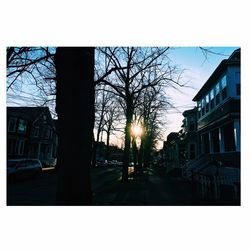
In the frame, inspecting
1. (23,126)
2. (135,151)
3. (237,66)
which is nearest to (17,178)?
(135,151)

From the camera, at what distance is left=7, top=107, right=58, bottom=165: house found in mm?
30297

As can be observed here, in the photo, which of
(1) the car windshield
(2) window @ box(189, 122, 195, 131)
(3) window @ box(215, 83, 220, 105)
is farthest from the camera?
(2) window @ box(189, 122, 195, 131)

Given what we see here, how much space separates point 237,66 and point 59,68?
34.4 ft

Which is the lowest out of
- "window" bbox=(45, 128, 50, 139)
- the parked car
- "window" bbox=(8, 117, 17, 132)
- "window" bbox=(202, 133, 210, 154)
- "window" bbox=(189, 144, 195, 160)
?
the parked car

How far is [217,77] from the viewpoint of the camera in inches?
541

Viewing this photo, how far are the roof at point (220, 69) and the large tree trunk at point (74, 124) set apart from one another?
27.3 ft

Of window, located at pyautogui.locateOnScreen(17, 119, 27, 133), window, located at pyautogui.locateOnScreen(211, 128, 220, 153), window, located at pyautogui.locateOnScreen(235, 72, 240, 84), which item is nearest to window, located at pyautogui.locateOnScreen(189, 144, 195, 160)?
window, located at pyautogui.locateOnScreen(211, 128, 220, 153)

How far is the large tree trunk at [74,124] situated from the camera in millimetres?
3676

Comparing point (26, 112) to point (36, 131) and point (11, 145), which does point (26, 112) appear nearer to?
point (11, 145)

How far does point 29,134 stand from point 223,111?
96.3 feet

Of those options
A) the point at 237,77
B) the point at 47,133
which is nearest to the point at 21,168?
the point at 237,77

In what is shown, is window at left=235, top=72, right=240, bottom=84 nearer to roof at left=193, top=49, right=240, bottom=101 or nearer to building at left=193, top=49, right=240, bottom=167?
building at left=193, top=49, right=240, bottom=167

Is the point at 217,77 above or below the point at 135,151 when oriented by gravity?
above
